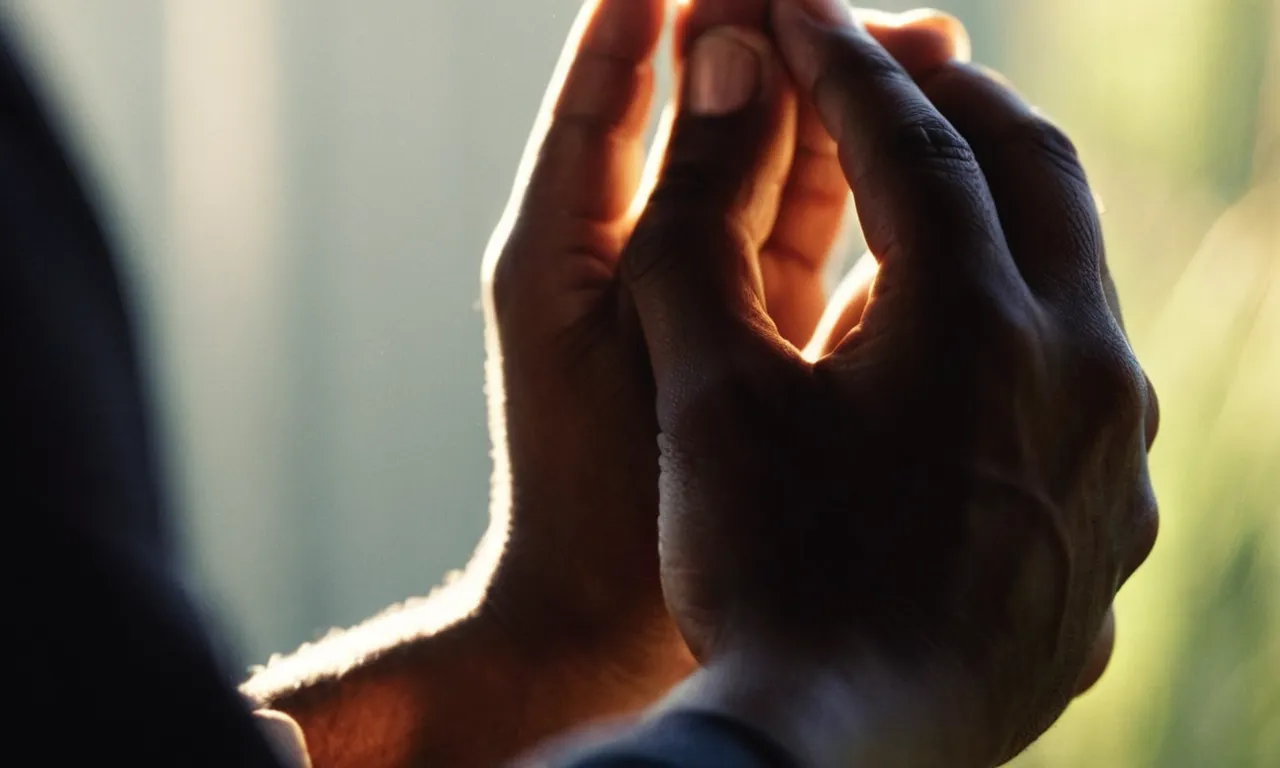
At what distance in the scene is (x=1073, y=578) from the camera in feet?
1.82

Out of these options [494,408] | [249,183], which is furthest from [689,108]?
[249,183]

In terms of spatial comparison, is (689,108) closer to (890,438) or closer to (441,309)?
(890,438)

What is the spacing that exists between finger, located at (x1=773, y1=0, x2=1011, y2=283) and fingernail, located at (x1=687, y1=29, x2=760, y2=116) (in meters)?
0.03

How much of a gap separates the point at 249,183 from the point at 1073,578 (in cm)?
86

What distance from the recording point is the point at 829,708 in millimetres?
460

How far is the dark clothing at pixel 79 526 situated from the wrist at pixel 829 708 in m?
0.19

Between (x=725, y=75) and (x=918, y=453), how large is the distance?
0.83ft

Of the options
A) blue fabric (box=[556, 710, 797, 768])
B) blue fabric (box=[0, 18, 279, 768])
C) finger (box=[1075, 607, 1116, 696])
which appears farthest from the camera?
finger (box=[1075, 607, 1116, 696])

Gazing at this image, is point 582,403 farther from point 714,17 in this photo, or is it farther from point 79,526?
point 79,526

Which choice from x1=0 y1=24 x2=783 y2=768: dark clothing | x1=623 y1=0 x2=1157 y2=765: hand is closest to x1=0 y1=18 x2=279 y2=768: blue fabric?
x1=0 y1=24 x2=783 y2=768: dark clothing

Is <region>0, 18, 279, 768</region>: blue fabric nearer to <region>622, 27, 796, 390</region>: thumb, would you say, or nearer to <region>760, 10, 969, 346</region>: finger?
<region>622, 27, 796, 390</region>: thumb

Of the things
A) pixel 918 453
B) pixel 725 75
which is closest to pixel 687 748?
pixel 918 453

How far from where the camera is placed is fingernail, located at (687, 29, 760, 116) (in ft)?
2.20

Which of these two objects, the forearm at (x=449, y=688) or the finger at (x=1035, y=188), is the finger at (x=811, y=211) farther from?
the forearm at (x=449, y=688)
